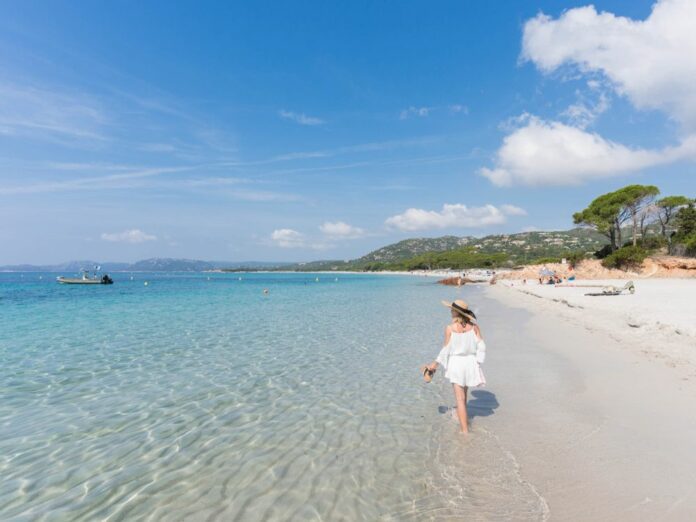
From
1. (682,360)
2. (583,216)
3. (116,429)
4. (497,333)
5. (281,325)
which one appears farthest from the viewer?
(583,216)

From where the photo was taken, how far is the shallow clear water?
4309 mm

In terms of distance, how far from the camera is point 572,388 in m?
8.12

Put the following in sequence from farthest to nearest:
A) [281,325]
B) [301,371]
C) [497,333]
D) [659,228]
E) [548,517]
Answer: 1. [659,228]
2. [281,325]
3. [497,333]
4. [301,371]
5. [548,517]

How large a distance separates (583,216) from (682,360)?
68.6 metres

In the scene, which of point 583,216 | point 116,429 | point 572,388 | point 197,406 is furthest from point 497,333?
point 583,216

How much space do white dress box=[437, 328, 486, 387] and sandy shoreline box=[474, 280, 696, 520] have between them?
1021 mm

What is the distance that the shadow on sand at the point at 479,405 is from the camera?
6.97 metres

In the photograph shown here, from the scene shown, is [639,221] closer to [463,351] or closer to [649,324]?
[649,324]

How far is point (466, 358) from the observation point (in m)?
5.85

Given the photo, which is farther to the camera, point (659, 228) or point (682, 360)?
point (659, 228)

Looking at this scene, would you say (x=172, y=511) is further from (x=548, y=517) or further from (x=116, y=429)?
(x=548, y=517)

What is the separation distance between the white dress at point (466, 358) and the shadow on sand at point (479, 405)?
1.43 meters

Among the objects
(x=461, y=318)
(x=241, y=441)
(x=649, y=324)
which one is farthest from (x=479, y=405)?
(x=649, y=324)

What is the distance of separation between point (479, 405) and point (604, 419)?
6.62ft
